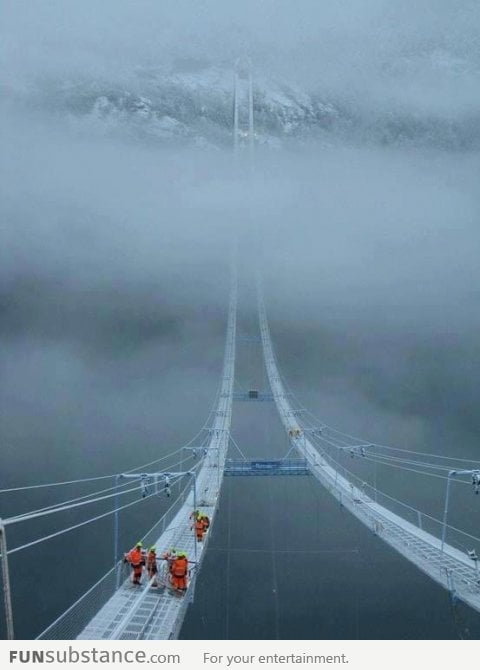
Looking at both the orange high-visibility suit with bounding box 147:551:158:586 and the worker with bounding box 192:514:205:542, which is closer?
the orange high-visibility suit with bounding box 147:551:158:586

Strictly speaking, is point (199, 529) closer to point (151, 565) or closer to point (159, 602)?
point (151, 565)

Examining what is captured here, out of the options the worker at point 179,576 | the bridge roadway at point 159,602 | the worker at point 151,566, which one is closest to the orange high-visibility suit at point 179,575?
the worker at point 179,576

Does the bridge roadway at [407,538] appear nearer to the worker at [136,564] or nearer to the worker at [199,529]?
the worker at [199,529]

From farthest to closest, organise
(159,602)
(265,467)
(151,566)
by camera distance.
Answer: (265,467), (151,566), (159,602)

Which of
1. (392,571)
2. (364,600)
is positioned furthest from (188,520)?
(392,571)

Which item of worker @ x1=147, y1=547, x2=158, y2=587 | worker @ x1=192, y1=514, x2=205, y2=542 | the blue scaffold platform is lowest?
the blue scaffold platform

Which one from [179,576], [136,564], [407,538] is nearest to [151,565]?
[136,564]

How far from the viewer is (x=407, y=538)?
1265 centimetres

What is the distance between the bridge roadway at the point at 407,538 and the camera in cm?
983

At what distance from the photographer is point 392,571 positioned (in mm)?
23281

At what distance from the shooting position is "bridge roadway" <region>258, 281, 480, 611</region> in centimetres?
983

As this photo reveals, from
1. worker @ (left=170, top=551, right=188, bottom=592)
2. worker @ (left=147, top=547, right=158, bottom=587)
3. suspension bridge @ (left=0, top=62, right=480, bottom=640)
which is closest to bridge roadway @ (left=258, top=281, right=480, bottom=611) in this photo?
suspension bridge @ (left=0, top=62, right=480, bottom=640)

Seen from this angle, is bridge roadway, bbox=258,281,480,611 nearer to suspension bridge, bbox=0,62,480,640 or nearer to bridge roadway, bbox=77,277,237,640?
suspension bridge, bbox=0,62,480,640

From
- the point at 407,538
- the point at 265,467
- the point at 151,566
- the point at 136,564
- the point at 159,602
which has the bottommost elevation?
the point at 265,467
